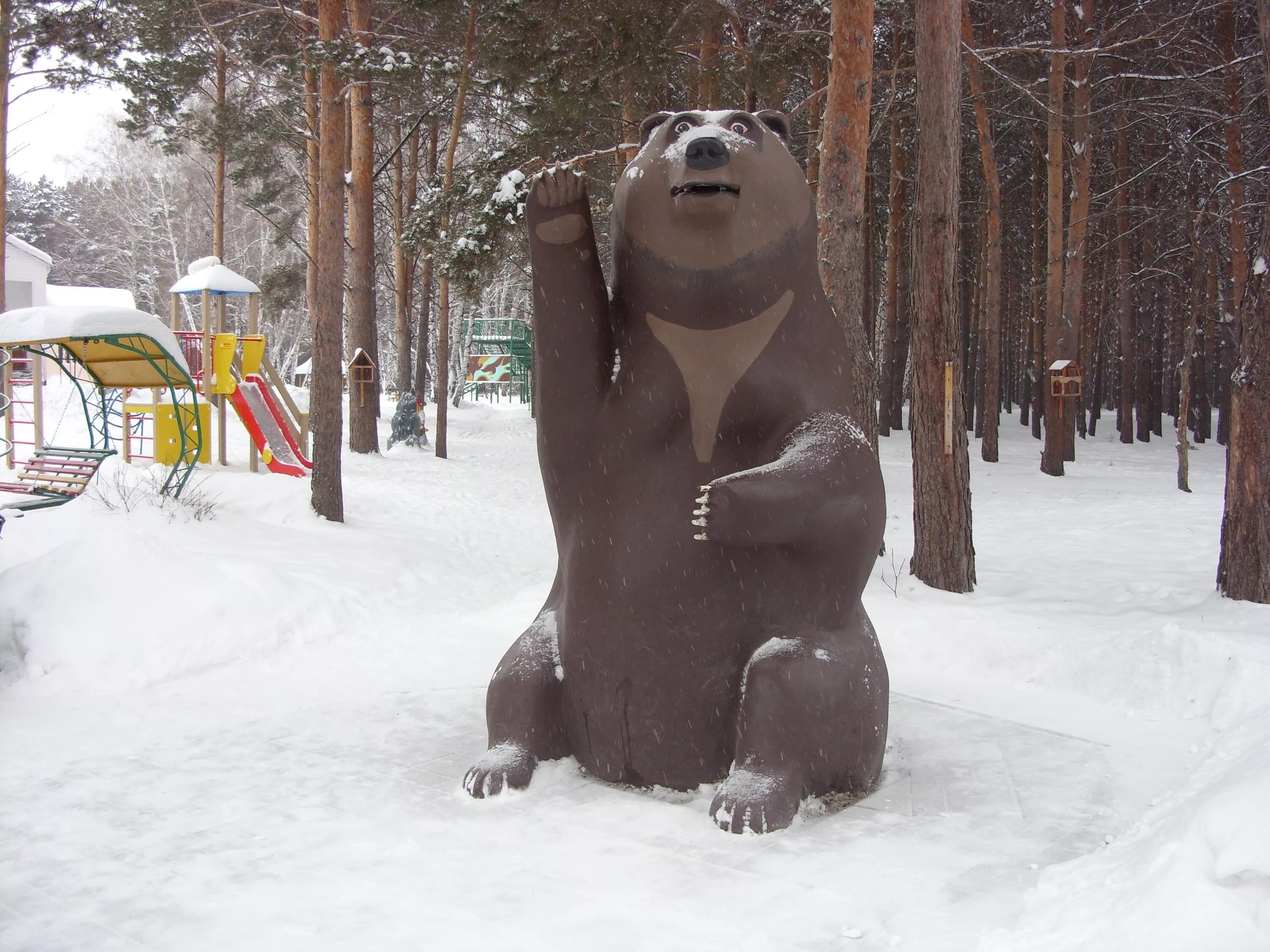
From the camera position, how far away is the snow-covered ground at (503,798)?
2.81 metres

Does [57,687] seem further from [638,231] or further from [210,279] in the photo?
[210,279]

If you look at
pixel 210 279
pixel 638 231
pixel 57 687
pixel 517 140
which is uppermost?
pixel 517 140

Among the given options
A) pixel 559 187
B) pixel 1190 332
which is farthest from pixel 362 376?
pixel 559 187

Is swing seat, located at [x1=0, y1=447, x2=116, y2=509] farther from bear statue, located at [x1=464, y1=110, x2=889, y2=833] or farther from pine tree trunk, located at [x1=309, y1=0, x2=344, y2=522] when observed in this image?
bear statue, located at [x1=464, y1=110, x2=889, y2=833]

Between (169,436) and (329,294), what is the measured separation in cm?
461

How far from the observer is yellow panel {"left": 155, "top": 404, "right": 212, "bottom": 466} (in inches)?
543

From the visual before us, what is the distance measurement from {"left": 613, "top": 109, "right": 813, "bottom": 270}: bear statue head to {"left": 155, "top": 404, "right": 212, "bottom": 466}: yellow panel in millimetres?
11225

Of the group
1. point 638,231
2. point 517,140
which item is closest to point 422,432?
A: point 517,140

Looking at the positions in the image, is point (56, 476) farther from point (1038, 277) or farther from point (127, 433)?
point (1038, 277)

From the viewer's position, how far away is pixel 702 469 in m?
3.79

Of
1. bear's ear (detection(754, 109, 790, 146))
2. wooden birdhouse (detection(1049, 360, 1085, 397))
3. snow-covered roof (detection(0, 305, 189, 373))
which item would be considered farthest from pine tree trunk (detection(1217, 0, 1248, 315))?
snow-covered roof (detection(0, 305, 189, 373))

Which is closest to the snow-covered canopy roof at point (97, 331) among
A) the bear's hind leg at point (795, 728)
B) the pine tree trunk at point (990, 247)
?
the bear's hind leg at point (795, 728)

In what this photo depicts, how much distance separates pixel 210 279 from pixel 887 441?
45.4ft

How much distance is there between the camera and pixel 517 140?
43.0ft
